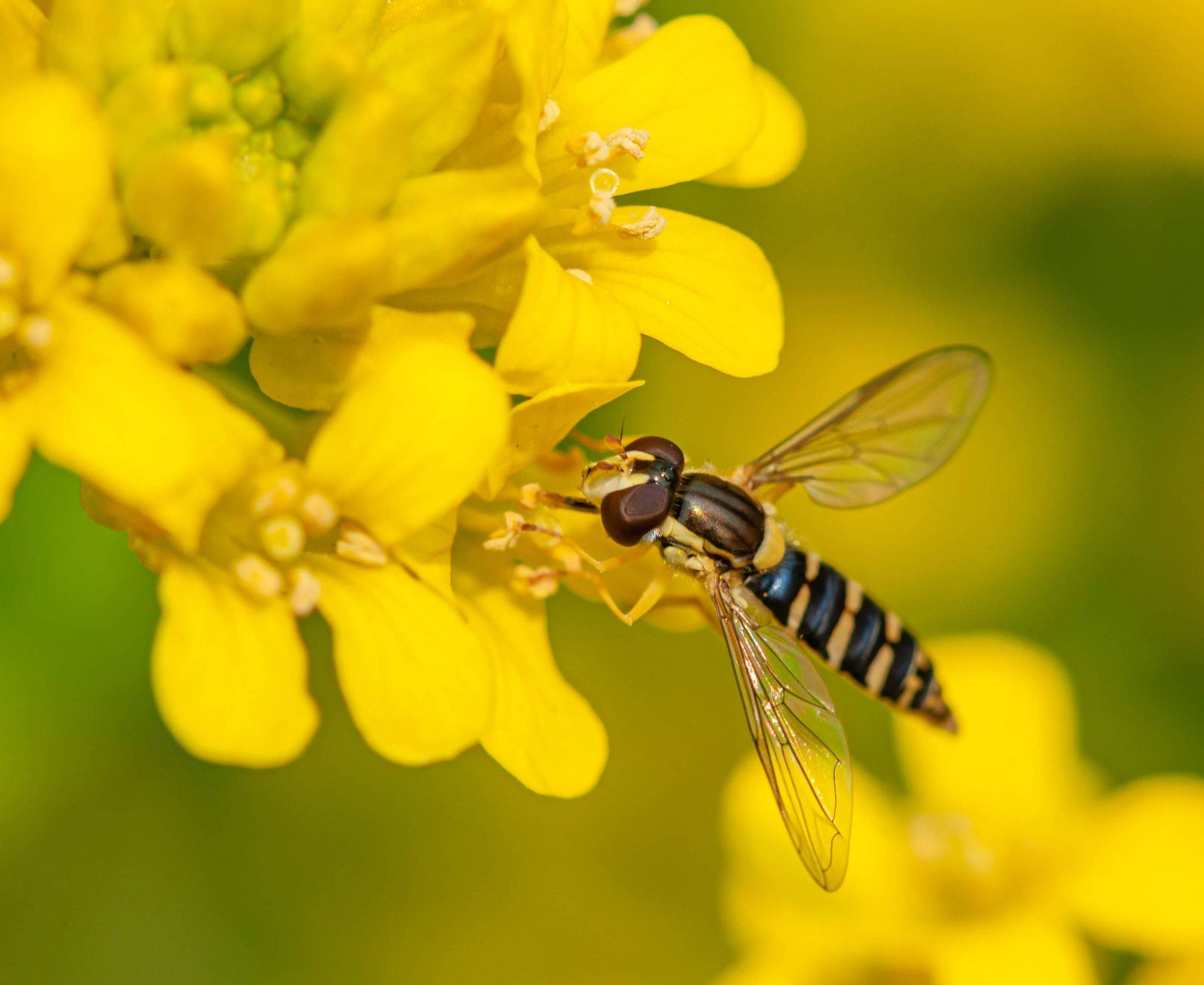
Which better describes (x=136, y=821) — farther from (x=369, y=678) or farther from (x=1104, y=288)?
(x=1104, y=288)

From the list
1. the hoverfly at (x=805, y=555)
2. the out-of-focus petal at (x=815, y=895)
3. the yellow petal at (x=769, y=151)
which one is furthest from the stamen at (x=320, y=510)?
the out-of-focus petal at (x=815, y=895)

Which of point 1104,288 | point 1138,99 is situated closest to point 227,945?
point 1104,288

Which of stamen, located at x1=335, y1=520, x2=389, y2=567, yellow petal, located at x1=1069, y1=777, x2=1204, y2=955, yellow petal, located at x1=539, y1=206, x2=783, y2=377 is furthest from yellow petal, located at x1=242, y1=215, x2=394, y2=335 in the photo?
yellow petal, located at x1=1069, y1=777, x2=1204, y2=955

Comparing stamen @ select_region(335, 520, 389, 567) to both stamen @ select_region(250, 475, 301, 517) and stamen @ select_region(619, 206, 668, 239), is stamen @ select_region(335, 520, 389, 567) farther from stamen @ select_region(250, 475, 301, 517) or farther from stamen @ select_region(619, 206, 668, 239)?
stamen @ select_region(619, 206, 668, 239)

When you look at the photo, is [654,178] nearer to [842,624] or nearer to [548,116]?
[548,116]

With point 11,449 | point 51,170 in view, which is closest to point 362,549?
point 11,449
